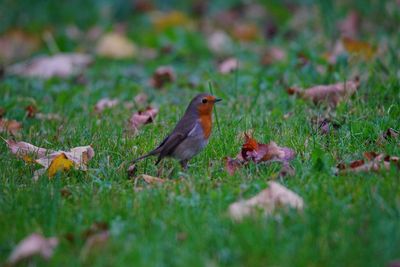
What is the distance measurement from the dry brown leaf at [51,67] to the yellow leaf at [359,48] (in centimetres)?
337

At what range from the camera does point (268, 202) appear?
12.8 feet

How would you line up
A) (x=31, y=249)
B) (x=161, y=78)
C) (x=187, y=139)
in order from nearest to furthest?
(x=31, y=249) → (x=187, y=139) → (x=161, y=78)

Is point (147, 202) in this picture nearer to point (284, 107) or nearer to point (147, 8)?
point (284, 107)

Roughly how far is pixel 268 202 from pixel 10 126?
3165 millimetres

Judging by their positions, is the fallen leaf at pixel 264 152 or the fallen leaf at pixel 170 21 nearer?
the fallen leaf at pixel 264 152

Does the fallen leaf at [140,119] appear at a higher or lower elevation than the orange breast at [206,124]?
lower

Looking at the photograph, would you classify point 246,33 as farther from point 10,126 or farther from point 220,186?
point 220,186

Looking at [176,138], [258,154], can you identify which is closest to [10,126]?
[176,138]

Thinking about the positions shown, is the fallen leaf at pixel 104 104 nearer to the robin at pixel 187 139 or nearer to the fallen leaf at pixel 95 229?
the robin at pixel 187 139

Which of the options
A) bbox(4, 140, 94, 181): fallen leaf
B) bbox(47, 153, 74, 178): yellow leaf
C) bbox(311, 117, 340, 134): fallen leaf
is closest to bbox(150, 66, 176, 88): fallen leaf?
bbox(311, 117, 340, 134): fallen leaf

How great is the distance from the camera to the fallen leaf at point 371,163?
4.41 m

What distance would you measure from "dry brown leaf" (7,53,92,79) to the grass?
1.12 meters

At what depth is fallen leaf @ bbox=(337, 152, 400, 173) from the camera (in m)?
4.41

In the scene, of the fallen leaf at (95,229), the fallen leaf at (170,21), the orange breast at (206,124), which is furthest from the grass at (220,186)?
the fallen leaf at (170,21)
